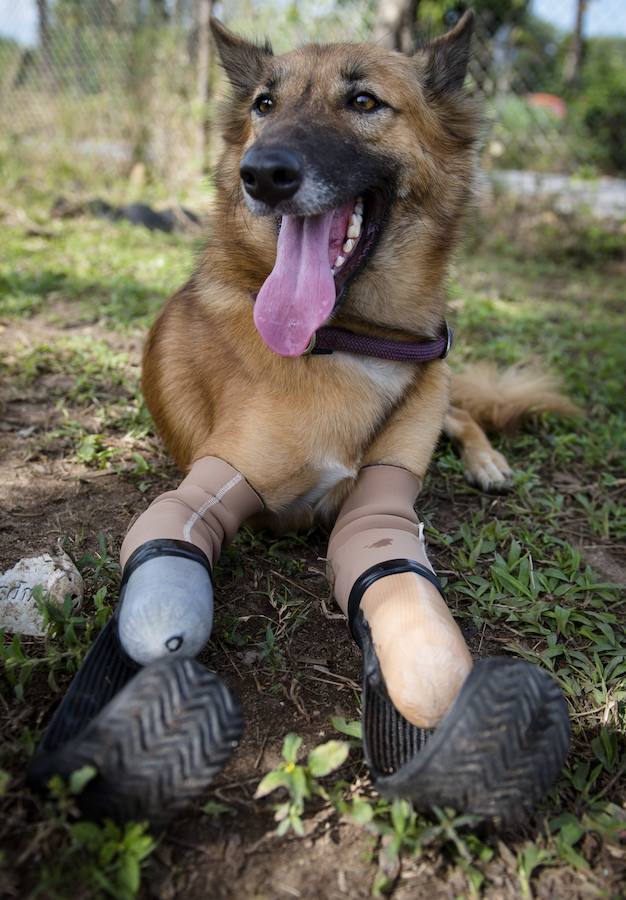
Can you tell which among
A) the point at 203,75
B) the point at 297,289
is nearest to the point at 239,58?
the point at 297,289

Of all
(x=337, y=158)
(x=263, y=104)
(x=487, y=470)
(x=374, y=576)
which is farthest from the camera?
(x=487, y=470)

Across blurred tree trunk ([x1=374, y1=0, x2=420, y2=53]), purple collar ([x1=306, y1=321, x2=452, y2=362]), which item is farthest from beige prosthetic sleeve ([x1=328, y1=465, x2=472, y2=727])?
blurred tree trunk ([x1=374, y1=0, x2=420, y2=53])

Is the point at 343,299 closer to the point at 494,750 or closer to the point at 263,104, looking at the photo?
the point at 263,104

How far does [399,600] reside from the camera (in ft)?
5.64

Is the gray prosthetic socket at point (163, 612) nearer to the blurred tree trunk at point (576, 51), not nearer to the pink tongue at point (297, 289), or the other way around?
the pink tongue at point (297, 289)

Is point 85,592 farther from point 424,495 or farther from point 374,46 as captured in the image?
point 374,46

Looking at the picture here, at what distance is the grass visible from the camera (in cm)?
141

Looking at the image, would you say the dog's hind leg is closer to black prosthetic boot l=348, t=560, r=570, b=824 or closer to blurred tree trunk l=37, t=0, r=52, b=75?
black prosthetic boot l=348, t=560, r=570, b=824

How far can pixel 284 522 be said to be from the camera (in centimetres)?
243

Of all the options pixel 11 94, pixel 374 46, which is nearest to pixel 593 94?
pixel 11 94

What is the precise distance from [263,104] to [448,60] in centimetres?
71

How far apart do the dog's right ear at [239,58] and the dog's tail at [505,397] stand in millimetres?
1690

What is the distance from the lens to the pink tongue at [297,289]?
2127mm

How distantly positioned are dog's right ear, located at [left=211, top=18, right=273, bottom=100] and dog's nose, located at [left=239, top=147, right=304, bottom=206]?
3.10ft
